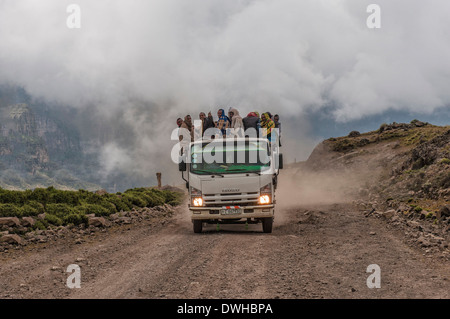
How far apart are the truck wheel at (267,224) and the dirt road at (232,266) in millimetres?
325

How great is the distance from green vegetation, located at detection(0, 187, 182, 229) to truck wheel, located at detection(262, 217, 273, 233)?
749cm

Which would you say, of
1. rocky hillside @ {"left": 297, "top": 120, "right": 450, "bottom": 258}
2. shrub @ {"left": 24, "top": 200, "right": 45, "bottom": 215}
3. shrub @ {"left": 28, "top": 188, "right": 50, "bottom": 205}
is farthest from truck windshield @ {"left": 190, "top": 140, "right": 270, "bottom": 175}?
shrub @ {"left": 28, "top": 188, "right": 50, "bottom": 205}

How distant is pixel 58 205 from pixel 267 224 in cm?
994

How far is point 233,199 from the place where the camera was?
39.7ft

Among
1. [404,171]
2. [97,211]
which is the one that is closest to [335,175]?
[404,171]

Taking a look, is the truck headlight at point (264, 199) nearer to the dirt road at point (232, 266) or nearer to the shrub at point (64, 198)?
the dirt road at point (232, 266)

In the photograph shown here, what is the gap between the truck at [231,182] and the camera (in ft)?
39.5

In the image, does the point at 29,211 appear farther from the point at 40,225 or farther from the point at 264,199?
the point at 264,199

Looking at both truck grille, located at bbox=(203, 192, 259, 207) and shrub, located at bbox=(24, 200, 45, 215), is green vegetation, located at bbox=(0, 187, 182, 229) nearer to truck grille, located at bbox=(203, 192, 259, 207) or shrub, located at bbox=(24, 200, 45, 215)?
shrub, located at bbox=(24, 200, 45, 215)

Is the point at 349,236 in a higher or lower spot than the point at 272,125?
lower

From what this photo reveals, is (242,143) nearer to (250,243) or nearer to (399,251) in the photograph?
(250,243)

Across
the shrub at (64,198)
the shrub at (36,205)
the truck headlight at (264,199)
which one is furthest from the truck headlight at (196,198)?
the shrub at (64,198)

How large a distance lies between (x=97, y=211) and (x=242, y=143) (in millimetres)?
8427
